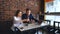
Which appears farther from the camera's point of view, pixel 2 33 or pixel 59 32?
pixel 2 33

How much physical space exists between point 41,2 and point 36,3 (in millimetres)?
180

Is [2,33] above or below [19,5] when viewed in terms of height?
below

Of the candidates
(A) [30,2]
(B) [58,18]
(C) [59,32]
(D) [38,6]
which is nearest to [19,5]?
A: (A) [30,2]

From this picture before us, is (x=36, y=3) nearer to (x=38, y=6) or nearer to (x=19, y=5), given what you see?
(x=38, y=6)

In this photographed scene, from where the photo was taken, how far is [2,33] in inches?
145

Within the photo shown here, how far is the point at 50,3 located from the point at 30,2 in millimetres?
650

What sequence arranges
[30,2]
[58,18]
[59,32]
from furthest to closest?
[30,2] → [58,18] → [59,32]

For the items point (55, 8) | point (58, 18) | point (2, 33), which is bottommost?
point (2, 33)

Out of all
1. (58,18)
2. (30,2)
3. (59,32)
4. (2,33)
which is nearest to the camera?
(59,32)

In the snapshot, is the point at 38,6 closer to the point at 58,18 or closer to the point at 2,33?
the point at 58,18

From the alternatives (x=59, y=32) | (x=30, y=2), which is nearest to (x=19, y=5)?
(x=30, y=2)

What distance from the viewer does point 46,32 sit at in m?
3.09

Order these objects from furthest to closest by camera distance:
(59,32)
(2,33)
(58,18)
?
(2,33) < (58,18) < (59,32)

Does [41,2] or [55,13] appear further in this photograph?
[41,2]
